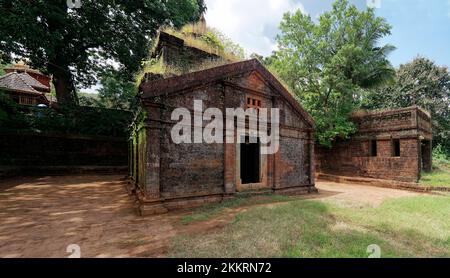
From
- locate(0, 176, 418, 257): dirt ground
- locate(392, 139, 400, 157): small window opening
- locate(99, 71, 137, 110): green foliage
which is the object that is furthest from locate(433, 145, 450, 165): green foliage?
locate(99, 71, 137, 110): green foliage

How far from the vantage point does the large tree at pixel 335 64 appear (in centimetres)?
1560

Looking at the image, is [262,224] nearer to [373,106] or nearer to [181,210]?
[181,210]

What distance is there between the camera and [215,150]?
810 centimetres

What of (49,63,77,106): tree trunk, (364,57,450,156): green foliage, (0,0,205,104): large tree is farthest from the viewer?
(364,57,450,156): green foliage

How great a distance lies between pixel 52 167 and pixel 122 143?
14.5 feet

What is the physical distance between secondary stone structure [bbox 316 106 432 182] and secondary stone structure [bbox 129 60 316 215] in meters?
6.87

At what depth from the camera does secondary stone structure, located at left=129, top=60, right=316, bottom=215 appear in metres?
6.77

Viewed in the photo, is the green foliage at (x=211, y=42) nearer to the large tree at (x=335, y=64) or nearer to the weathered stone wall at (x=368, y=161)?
the large tree at (x=335, y=64)

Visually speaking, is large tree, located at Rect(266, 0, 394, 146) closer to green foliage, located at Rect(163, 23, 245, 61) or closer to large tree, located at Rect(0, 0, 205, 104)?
green foliage, located at Rect(163, 23, 245, 61)

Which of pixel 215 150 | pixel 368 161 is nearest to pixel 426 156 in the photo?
pixel 368 161

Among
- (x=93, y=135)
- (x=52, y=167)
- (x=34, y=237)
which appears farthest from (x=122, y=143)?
(x=34, y=237)

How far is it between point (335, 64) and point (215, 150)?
1194cm

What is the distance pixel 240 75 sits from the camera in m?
9.09

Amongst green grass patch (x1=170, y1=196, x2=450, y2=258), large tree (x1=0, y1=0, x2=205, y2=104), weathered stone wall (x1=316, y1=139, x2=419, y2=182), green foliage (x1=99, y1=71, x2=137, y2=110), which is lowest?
green grass patch (x1=170, y1=196, x2=450, y2=258)
